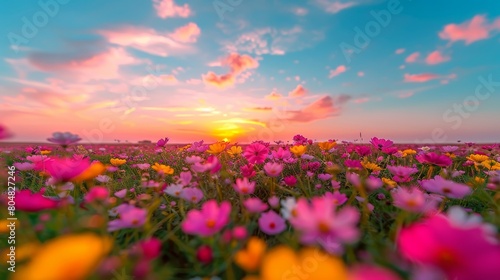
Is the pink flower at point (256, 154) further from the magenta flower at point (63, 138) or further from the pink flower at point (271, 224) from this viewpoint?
the magenta flower at point (63, 138)

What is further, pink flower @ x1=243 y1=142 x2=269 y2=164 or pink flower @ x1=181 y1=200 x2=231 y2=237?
pink flower @ x1=243 y1=142 x2=269 y2=164

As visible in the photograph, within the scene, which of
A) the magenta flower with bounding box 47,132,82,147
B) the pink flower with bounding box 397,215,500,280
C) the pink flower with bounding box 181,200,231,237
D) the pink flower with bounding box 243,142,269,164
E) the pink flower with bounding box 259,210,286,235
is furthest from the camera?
the pink flower with bounding box 243,142,269,164

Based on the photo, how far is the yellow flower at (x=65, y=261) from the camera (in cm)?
58

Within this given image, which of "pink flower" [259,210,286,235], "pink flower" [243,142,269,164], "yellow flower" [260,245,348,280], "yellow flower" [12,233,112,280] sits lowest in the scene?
"pink flower" [259,210,286,235]

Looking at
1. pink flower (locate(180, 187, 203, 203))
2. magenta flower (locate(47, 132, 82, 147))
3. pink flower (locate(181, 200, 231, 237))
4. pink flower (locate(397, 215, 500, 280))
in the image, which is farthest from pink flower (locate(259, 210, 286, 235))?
magenta flower (locate(47, 132, 82, 147))

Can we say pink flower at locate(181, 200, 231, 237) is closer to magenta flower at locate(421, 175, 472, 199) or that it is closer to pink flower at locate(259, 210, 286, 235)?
pink flower at locate(259, 210, 286, 235)

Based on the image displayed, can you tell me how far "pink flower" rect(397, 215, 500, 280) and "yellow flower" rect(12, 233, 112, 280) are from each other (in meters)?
0.70

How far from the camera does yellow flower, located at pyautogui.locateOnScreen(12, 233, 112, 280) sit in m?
0.58

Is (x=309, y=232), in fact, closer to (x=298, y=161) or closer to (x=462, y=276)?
(x=462, y=276)

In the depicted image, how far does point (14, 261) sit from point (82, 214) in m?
0.28

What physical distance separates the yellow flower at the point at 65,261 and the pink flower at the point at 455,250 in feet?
2.30

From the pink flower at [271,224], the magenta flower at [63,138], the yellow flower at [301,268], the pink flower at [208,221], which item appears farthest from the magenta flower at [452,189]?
the magenta flower at [63,138]

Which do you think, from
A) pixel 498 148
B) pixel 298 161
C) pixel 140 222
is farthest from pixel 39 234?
pixel 498 148

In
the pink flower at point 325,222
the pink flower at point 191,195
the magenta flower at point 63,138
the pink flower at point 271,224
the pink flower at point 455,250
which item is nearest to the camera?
the pink flower at point 455,250
